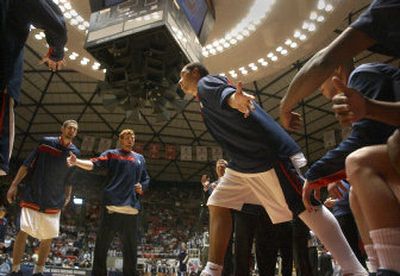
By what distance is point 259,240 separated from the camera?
3174mm

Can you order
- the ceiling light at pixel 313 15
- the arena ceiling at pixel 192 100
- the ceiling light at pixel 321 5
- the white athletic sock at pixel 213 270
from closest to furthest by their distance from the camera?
the white athletic sock at pixel 213 270 → the ceiling light at pixel 321 5 → the ceiling light at pixel 313 15 → the arena ceiling at pixel 192 100

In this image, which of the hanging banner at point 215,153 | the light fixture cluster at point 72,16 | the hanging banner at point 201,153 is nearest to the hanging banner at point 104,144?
the hanging banner at point 201,153

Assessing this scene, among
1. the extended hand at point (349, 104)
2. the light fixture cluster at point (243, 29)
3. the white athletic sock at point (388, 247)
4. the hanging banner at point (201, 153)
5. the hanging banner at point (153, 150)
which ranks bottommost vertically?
the white athletic sock at point (388, 247)

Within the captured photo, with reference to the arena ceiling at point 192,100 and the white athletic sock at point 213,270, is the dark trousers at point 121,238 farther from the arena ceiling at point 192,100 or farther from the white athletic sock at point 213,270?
the arena ceiling at point 192,100

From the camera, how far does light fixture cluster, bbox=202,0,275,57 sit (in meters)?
6.74

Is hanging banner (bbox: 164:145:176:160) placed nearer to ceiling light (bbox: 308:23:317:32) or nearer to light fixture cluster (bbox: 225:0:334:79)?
light fixture cluster (bbox: 225:0:334:79)

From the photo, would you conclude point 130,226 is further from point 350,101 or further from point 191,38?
point 350,101

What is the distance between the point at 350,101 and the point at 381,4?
0.41 meters

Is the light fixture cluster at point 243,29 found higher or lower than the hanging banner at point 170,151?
lower

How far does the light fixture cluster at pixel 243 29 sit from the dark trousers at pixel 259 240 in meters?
4.55

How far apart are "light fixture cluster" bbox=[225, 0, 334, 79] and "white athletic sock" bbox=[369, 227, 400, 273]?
5693 mm

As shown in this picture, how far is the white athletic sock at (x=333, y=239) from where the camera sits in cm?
214

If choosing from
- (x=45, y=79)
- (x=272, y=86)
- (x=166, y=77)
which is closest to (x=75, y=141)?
(x=45, y=79)

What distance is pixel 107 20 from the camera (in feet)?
19.2
